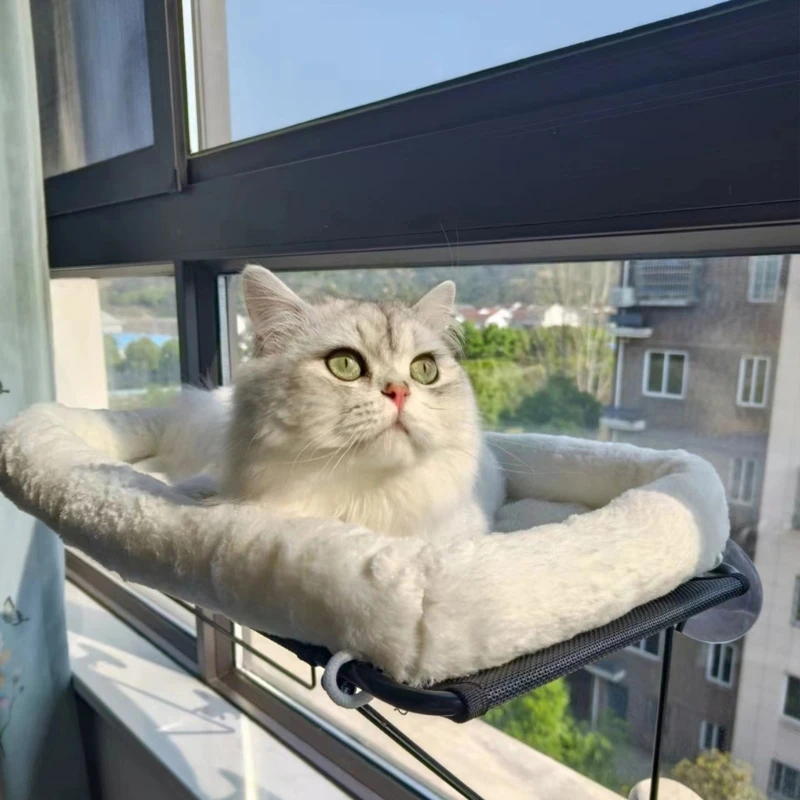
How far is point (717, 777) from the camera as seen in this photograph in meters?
0.85

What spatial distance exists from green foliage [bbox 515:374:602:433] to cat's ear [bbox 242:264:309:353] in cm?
45

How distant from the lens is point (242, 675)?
4.60 feet

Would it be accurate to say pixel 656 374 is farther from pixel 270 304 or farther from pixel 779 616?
pixel 270 304

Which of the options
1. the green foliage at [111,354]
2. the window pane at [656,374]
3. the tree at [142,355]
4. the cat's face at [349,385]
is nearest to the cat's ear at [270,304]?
the cat's face at [349,385]

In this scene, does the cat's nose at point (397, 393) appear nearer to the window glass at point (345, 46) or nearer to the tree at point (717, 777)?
the window glass at point (345, 46)

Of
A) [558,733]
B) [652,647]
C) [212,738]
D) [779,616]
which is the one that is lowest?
[212,738]

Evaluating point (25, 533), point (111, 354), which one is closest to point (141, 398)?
point (111, 354)

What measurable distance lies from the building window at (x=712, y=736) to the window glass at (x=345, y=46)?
2.81ft

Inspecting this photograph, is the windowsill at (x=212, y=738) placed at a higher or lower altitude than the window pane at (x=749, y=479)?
lower

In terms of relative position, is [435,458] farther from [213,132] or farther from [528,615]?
[213,132]

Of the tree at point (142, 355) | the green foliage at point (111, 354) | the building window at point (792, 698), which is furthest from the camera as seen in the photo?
the green foliage at point (111, 354)

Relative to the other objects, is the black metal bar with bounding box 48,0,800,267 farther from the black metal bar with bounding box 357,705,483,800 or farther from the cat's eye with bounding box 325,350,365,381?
the black metal bar with bounding box 357,705,483,800

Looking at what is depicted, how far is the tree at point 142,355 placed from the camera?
62.8 inches

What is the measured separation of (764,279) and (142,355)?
4.73 ft
